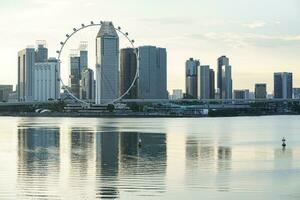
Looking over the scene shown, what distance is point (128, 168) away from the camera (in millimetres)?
19453

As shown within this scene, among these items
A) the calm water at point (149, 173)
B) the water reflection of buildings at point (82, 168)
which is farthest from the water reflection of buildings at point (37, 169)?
the water reflection of buildings at point (82, 168)

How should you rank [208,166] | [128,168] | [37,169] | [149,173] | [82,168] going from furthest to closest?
[208,166] → [82,168] → [128,168] → [37,169] → [149,173]

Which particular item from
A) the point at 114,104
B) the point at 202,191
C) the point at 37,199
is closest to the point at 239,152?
the point at 202,191

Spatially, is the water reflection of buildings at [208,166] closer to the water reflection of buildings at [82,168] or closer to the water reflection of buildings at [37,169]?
the water reflection of buildings at [82,168]

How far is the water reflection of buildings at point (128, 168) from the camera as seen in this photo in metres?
15.4

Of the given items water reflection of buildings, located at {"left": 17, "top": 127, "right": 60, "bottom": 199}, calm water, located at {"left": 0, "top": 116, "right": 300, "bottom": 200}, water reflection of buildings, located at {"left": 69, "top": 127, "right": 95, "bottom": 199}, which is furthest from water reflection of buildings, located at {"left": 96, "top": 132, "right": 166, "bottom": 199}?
water reflection of buildings, located at {"left": 17, "top": 127, "right": 60, "bottom": 199}

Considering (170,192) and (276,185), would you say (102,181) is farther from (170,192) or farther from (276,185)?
(276,185)

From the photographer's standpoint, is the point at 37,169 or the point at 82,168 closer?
the point at 37,169

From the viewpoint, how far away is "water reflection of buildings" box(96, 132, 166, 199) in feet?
50.5

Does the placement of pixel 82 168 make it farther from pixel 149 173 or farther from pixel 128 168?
pixel 149 173

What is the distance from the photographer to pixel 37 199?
1371 cm

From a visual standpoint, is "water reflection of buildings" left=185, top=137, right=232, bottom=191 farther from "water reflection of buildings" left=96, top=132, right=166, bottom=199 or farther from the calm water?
"water reflection of buildings" left=96, top=132, right=166, bottom=199

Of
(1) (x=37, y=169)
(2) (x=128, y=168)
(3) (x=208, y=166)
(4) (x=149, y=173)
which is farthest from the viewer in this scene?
(3) (x=208, y=166)

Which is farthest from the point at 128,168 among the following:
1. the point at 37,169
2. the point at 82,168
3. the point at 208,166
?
the point at 37,169
